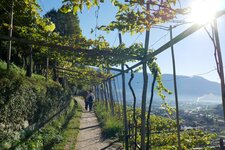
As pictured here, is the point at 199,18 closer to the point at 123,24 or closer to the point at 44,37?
the point at 123,24

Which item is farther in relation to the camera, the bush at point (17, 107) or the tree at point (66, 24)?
the tree at point (66, 24)

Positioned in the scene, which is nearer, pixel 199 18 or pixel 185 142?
pixel 199 18

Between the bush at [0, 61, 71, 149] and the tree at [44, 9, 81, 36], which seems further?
the tree at [44, 9, 81, 36]

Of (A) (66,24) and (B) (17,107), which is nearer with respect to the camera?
(B) (17,107)

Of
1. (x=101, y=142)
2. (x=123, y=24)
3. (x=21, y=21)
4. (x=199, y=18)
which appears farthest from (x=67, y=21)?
(x=199, y=18)

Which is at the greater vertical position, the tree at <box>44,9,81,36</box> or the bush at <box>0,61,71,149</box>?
the tree at <box>44,9,81,36</box>

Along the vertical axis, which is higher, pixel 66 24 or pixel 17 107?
pixel 66 24

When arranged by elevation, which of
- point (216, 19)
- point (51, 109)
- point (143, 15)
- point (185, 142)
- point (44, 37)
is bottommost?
point (185, 142)

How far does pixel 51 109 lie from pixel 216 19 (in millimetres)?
11392

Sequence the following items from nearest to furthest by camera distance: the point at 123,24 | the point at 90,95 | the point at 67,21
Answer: the point at 123,24 → the point at 90,95 → the point at 67,21

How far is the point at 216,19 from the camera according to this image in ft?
10.8

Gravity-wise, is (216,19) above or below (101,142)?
above

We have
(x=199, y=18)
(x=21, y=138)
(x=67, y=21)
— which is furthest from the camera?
(x=67, y=21)

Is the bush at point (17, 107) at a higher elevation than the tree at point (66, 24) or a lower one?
lower
